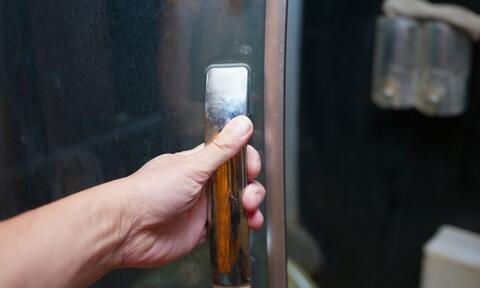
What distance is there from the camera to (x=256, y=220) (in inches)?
17.3

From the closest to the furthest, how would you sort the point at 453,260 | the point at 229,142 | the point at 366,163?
the point at 229,142 < the point at 453,260 < the point at 366,163

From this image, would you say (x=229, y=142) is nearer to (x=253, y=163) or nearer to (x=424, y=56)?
(x=253, y=163)

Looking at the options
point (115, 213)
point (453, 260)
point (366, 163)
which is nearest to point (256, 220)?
point (115, 213)

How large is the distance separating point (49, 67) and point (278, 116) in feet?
0.83

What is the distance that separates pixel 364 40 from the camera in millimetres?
1270

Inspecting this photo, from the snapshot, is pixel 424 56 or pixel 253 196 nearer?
pixel 253 196

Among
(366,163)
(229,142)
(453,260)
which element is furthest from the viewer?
(366,163)

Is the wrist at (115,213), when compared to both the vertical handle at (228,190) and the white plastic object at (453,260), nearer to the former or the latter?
the vertical handle at (228,190)

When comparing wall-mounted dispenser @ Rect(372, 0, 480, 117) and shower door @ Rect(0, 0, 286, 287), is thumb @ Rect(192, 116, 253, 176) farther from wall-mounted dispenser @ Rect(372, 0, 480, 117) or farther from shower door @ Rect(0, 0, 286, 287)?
wall-mounted dispenser @ Rect(372, 0, 480, 117)

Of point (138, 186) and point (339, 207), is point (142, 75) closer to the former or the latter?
point (138, 186)

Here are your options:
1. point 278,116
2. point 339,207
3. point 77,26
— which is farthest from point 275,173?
point 339,207

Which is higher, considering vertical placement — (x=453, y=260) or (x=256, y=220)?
(x=256, y=220)

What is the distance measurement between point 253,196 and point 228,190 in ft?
0.08

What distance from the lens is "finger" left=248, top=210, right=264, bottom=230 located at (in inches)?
17.0
